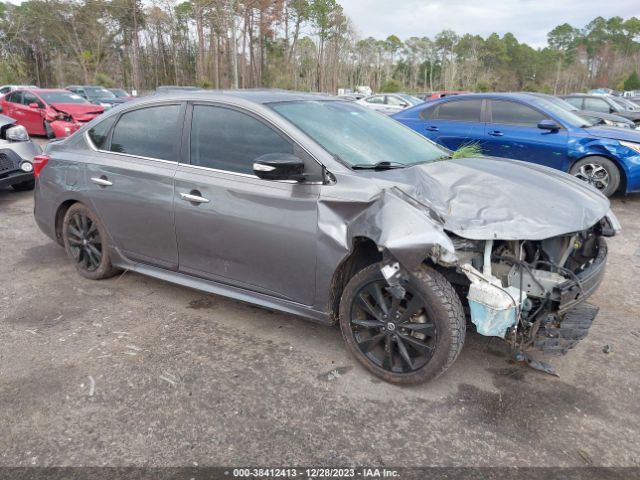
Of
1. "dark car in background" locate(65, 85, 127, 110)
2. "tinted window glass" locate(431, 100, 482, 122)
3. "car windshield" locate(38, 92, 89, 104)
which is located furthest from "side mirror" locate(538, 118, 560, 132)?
"dark car in background" locate(65, 85, 127, 110)

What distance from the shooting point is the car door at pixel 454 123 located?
755cm

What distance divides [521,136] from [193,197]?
5570 mm

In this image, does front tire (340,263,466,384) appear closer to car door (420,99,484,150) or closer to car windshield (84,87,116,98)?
car door (420,99,484,150)

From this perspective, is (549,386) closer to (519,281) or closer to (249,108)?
(519,281)

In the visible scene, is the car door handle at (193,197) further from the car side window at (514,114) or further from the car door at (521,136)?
the car side window at (514,114)

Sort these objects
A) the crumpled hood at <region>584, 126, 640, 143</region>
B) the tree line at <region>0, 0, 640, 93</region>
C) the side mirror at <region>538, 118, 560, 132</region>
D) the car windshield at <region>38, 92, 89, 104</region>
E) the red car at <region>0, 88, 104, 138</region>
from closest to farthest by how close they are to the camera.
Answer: the crumpled hood at <region>584, 126, 640, 143</region>
the side mirror at <region>538, 118, 560, 132</region>
the red car at <region>0, 88, 104, 138</region>
the car windshield at <region>38, 92, 89, 104</region>
the tree line at <region>0, 0, 640, 93</region>

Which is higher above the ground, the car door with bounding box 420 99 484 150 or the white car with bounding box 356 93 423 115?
the white car with bounding box 356 93 423 115

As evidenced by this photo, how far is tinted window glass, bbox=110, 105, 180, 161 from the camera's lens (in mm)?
3570

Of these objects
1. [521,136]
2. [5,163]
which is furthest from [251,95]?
[5,163]

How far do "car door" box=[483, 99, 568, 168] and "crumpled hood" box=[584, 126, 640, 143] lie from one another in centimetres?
38

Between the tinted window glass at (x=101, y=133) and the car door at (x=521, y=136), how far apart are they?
5.47 meters

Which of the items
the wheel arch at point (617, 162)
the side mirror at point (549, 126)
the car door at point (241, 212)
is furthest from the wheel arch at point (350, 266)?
the wheel arch at point (617, 162)

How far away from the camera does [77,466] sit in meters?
2.22

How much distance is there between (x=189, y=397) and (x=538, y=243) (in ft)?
7.21
